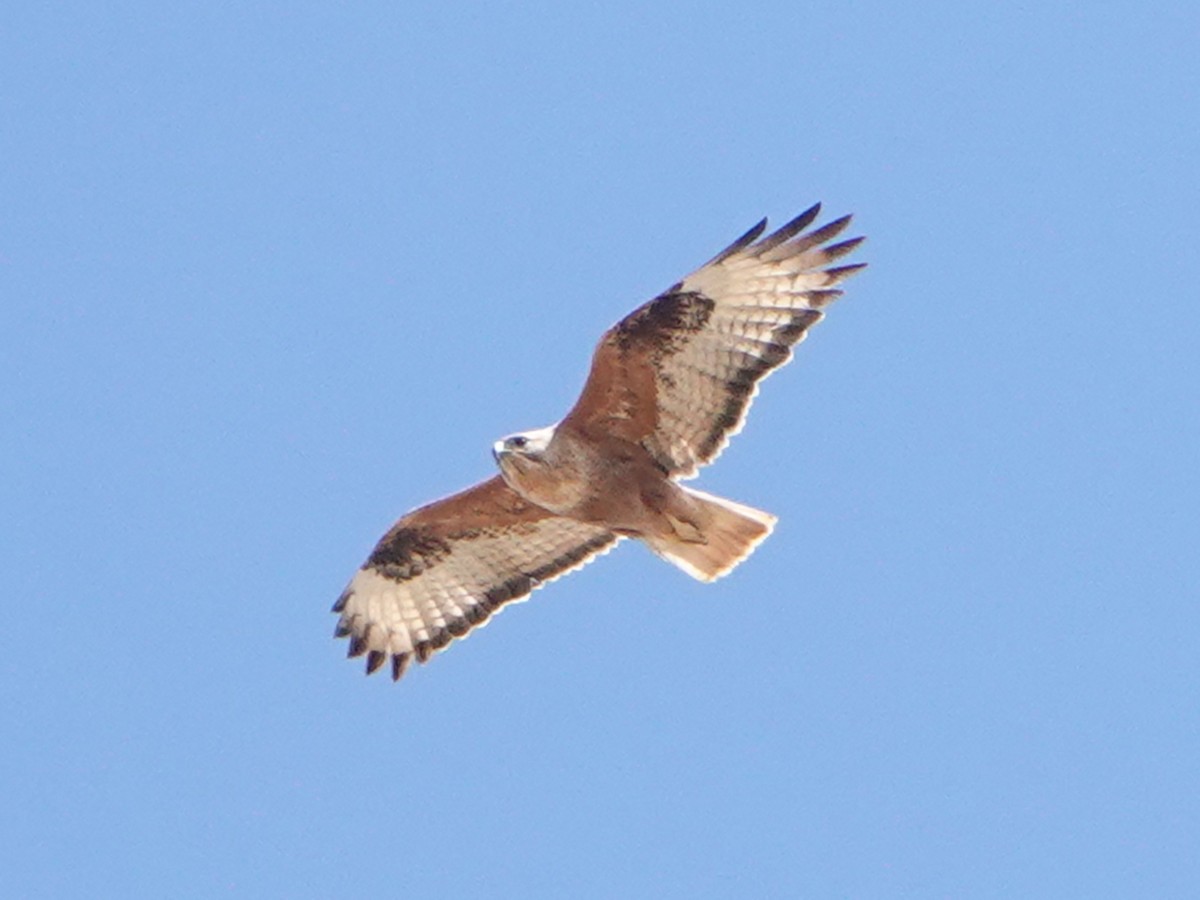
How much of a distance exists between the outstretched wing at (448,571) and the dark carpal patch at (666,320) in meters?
1.43

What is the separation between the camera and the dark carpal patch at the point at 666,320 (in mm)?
10633

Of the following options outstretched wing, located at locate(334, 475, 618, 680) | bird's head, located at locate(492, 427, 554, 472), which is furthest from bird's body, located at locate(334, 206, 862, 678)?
outstretched wing, located at locate(334, 475, 618, 680)

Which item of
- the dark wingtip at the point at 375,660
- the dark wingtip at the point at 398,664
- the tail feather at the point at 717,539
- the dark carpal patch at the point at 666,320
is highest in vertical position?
the dark carpal patch at the point at 666,320

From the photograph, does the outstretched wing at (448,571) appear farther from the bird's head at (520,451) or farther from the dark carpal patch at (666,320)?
the dark carpal patch at (666,320)

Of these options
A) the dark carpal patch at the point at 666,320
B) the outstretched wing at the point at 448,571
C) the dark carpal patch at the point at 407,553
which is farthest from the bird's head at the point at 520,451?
the dark carpal patch at the point at 407,553

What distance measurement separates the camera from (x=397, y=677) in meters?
12.2

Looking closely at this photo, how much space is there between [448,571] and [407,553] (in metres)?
0.25

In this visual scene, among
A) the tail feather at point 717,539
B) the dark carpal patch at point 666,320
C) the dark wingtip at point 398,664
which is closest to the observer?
the dark carpal patch at point 666,320

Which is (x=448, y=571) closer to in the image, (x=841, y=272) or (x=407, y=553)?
(x=407, y=553)

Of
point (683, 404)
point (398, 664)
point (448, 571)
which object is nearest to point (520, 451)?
point (683, 404)

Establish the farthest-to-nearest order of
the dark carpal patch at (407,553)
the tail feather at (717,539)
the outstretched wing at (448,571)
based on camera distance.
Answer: the dark carpal patch at (407,553) < the outstretched wing at (448,571) < the tail feather at (717,539)

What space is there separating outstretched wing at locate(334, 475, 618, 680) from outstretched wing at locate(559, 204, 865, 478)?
3.69ft

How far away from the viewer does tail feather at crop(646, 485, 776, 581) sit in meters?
10.9

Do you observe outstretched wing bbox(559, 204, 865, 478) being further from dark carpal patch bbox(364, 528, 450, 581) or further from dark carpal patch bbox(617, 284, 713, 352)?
dark carpal patch bbox(364, 528, 450, 581)
